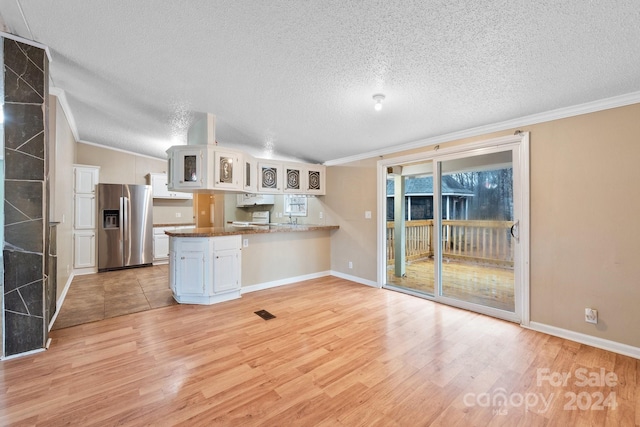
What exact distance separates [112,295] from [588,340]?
5503mm

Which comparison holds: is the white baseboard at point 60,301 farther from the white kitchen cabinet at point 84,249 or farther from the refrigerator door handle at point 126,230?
the refrigerator door handle at point 126,230

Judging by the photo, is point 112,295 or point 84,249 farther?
point 84,249

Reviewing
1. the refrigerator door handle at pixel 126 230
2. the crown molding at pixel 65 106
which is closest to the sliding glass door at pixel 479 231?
the crown molding at pixel 65 106

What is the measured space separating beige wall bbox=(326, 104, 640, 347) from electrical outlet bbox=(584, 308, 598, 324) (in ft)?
0.11

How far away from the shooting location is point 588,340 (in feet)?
8.00

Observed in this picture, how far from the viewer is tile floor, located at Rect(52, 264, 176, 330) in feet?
10.2

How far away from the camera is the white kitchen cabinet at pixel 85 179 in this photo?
485 centimetres

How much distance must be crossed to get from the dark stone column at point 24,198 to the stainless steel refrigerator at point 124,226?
3.30 m

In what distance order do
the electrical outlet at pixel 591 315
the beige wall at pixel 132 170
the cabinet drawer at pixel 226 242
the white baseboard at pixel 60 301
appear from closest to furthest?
1. the electrical outlet at pixel 591 315
2. the white baseboard at pixel 60 301
3. the cabinet drawer at pixel 226 242
4. the beige wall at pixel 132 170

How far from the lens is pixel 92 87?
3014 millimetres

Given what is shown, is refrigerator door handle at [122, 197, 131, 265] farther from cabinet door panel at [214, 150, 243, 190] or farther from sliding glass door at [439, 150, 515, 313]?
sliding glass door at [439, 150, 515, 313]

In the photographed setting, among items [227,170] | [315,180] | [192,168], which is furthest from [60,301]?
[315,180]

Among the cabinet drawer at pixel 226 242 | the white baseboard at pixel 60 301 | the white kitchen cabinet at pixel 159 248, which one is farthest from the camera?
the white kitchen cabinet at pixel 159 248

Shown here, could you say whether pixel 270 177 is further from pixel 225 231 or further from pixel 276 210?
pixel 276 210
